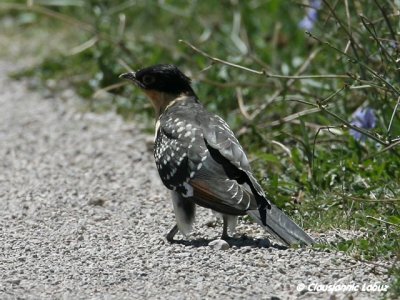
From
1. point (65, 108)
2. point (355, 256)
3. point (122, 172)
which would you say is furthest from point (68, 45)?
point (355, 256)

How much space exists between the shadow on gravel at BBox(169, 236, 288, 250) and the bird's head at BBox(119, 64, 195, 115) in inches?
51.9

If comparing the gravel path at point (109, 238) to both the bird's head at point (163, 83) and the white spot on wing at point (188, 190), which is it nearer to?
the white spot on wing at point (188, 190)

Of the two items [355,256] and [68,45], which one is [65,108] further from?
[355,256]

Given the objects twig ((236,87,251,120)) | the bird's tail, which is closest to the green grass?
twig ((236,87,251,120))

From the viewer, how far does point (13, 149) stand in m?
8.53

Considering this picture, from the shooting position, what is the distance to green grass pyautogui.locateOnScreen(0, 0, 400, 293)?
6293mm

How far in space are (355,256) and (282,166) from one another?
6.32 feet

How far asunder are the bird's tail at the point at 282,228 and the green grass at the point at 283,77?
174mm

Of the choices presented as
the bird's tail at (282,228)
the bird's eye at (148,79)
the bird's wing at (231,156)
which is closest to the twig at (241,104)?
the bird's eye at (148,79)

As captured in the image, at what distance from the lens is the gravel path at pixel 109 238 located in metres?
5.19

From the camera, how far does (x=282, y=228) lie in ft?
19.0

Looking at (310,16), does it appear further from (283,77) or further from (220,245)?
(220,245)

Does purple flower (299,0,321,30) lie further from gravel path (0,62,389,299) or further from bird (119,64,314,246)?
bird (119,64,314,246)

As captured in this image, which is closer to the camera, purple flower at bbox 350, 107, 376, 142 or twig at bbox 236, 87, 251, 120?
purple flower at bbox 350, 107, 376, 142
